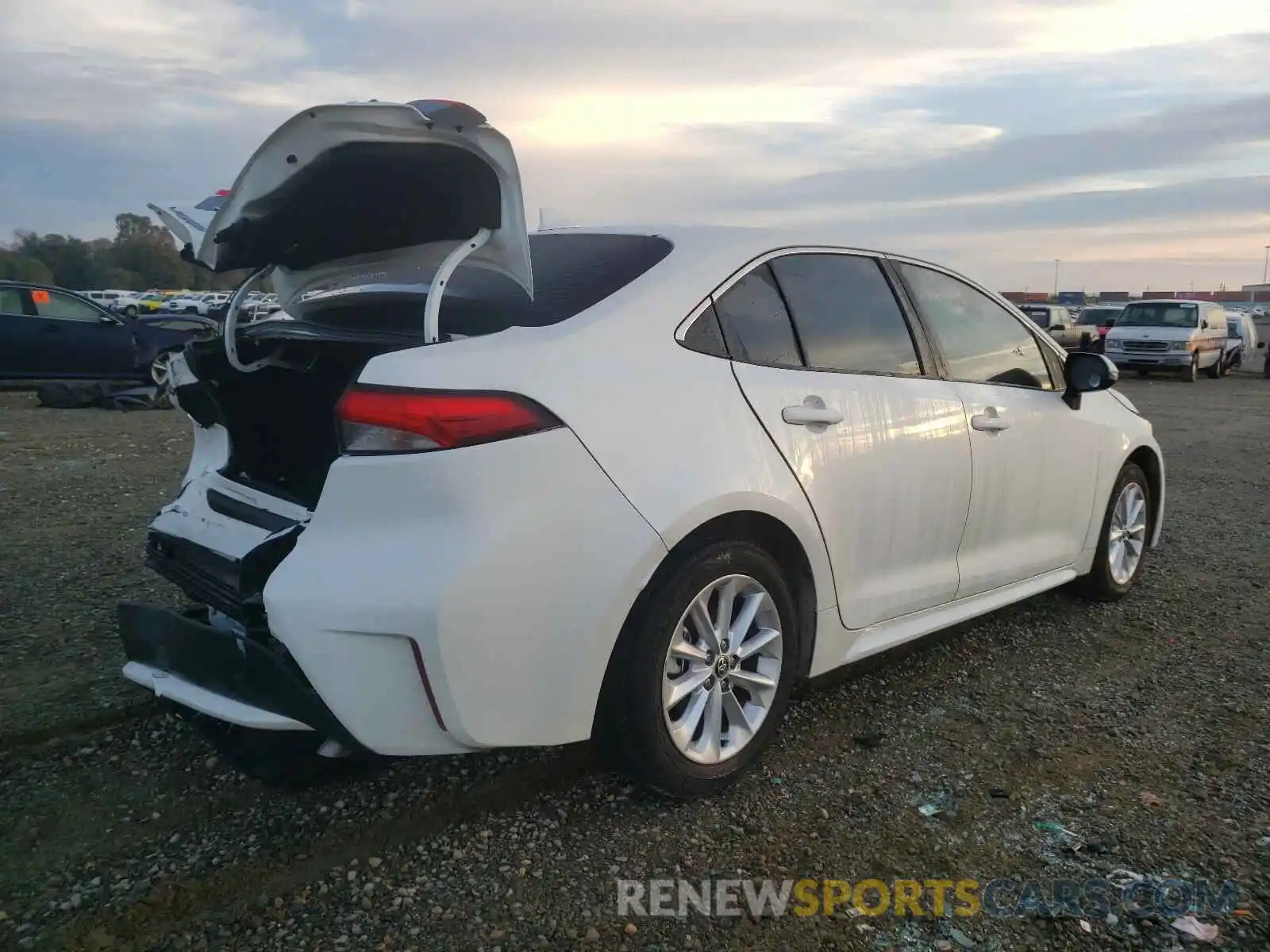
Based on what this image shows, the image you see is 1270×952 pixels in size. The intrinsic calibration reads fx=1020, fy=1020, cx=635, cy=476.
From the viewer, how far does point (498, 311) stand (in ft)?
9.91

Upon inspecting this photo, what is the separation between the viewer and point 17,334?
42.2 feet

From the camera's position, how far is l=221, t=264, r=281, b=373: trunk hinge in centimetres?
318

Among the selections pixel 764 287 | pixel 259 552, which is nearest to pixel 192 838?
pixel 259 552

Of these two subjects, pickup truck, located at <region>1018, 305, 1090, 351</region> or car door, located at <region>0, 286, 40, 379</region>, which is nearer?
car door, located at <region>0, 286, 40, 379</region>

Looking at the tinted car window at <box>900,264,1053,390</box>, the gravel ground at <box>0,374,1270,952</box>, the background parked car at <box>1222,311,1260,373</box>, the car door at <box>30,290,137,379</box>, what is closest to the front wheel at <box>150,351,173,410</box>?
the car door at <box>30,290,137,379</box>

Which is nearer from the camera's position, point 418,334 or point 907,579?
point 418,334

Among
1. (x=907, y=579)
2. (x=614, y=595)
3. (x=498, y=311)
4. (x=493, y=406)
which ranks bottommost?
(x=907, y=579)

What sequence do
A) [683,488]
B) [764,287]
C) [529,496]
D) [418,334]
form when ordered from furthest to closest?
[764,287]
[418,334]
[683,488]
[529,496]

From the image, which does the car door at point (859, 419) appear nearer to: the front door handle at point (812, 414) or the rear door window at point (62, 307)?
the front door handle at point (812, 414)

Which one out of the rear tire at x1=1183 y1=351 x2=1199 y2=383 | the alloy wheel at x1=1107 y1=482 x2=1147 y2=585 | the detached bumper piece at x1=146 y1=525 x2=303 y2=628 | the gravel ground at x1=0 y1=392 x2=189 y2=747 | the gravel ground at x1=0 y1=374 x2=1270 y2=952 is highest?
the detached bumper piece at x1=146 y1=525 x2=303 y2=628

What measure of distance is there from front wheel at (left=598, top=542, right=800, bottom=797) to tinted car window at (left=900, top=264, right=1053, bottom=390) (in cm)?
137

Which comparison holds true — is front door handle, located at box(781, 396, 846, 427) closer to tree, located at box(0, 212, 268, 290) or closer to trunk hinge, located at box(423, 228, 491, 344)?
trunk hinge, located at box(423, 228, 491, 344)

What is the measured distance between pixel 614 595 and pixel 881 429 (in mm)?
1241

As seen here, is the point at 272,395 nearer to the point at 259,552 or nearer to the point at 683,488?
the point at 259,552
